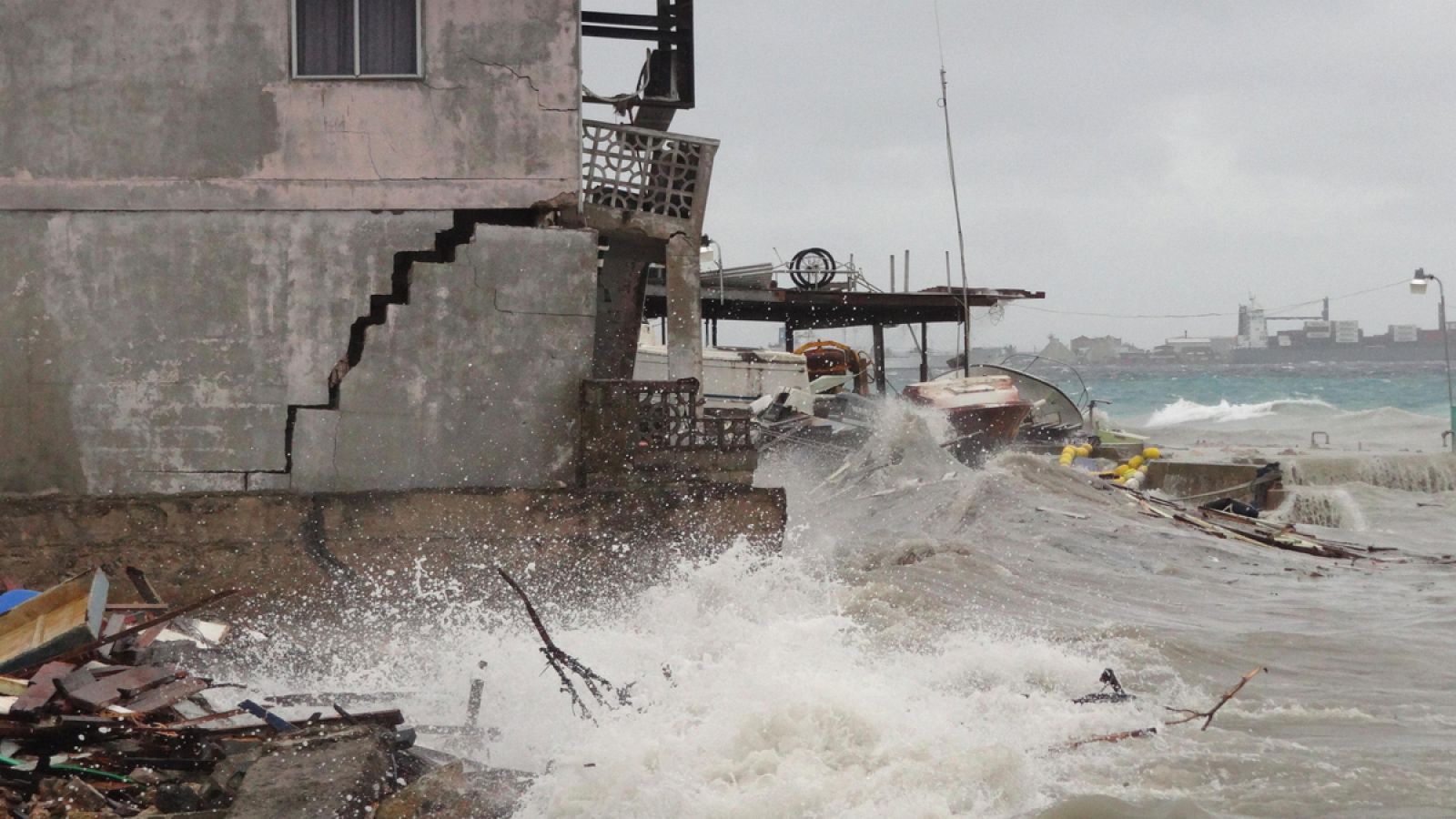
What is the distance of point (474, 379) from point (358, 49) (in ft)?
8.02

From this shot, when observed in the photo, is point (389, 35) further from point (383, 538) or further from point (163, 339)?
point (383, 538)

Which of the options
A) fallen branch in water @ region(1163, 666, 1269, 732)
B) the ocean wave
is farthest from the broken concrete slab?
the ocean wave

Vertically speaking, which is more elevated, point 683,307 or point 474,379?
point 683,307

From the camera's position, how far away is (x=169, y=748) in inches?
252

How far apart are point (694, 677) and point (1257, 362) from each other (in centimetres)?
16740

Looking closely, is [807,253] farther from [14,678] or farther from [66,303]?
[14,678]

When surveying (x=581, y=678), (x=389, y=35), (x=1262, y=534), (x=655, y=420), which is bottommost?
(x=1262, y=534)

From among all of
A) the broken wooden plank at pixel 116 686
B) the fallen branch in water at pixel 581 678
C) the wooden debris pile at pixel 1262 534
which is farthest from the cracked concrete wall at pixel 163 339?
the wooden debris pile at pixel 1262 534

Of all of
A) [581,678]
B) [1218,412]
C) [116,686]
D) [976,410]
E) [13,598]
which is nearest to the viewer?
[116,686]

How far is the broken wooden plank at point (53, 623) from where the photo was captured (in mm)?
7051

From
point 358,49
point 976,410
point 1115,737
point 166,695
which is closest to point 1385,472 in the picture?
point 976,410

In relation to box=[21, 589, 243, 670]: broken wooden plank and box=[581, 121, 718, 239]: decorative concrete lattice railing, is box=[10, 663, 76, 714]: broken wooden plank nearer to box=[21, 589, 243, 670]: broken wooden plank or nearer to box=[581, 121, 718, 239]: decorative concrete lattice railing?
box=[21, 589, 243, 670]: broken wooden plank

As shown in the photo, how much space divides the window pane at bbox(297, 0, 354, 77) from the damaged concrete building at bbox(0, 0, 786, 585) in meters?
0.01

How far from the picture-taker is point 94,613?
7.29m
